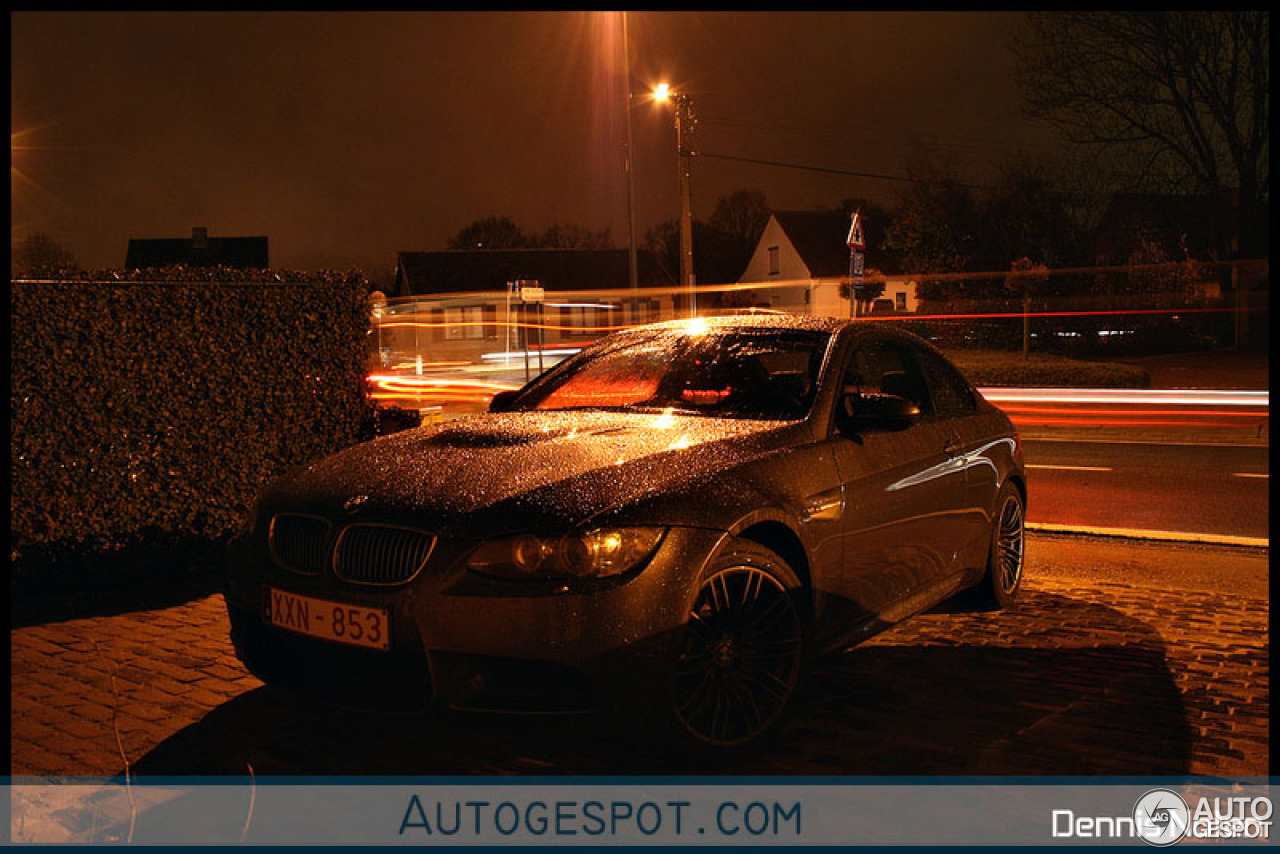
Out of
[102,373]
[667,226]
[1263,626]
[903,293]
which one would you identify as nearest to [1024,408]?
[1263,626]

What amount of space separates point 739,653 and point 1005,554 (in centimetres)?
283

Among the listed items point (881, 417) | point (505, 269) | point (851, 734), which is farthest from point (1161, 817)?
point (505, 269)

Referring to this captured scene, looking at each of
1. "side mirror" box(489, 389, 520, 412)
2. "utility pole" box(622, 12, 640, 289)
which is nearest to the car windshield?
"side mirror" box(489, 389, 520, 412)

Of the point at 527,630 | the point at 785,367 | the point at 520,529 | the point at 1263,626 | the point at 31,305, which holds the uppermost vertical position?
the point at 31,305

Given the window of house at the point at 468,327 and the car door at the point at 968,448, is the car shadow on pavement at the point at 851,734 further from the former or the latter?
the window of house at the point at 468,327

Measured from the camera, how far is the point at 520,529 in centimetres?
367

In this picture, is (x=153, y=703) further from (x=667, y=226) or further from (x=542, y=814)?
(x=667, y=226)

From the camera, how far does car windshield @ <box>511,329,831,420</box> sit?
494 cm

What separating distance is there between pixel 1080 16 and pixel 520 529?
29.6 metres

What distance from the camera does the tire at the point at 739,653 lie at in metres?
3.84

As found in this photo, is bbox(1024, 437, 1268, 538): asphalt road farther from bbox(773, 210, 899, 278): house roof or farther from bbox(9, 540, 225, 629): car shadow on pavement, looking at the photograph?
bbox(773, 210, 899, 278): house roof

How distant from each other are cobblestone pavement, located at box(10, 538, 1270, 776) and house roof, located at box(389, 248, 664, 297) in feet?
203

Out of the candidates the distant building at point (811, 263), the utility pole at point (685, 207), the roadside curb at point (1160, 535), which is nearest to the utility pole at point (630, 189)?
the utility pole at point (685, 207)

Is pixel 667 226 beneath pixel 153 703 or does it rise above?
above
